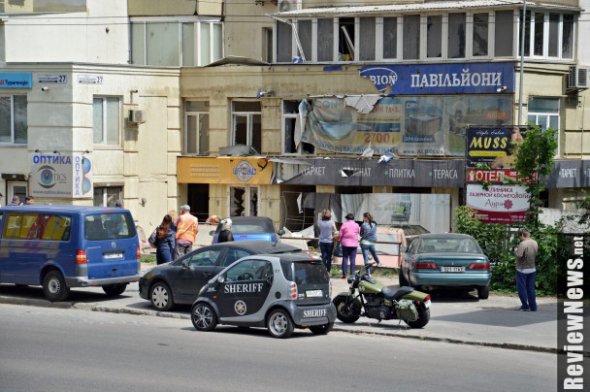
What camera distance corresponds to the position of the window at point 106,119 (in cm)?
3381

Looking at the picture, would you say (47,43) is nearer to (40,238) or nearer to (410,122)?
(410,122)

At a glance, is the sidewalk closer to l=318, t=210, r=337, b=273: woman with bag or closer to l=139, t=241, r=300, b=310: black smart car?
l=139, t=241, r=300, b=310: black smart car

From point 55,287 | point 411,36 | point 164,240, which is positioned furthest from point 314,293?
point 411,36

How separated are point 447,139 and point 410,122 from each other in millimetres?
1326

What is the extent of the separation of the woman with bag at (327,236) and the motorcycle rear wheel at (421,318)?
777cm

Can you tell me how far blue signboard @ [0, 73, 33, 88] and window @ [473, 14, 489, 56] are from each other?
1411 cm

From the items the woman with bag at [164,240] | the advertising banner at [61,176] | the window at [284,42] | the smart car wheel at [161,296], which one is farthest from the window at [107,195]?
the smart car wheel at [161,296]

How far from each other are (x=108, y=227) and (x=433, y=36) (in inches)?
597

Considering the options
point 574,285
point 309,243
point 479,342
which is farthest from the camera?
point 309,243

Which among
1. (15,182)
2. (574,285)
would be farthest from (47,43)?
(574,285)

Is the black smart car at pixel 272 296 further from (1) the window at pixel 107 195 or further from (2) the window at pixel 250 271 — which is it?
(1) the window at pixel 107 195

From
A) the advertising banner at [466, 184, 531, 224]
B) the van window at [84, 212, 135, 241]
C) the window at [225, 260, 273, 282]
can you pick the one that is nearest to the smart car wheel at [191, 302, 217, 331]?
the window at [225, 260, 273, 282]

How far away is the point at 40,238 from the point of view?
72.0 feet

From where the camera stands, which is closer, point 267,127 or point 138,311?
point 138,311
